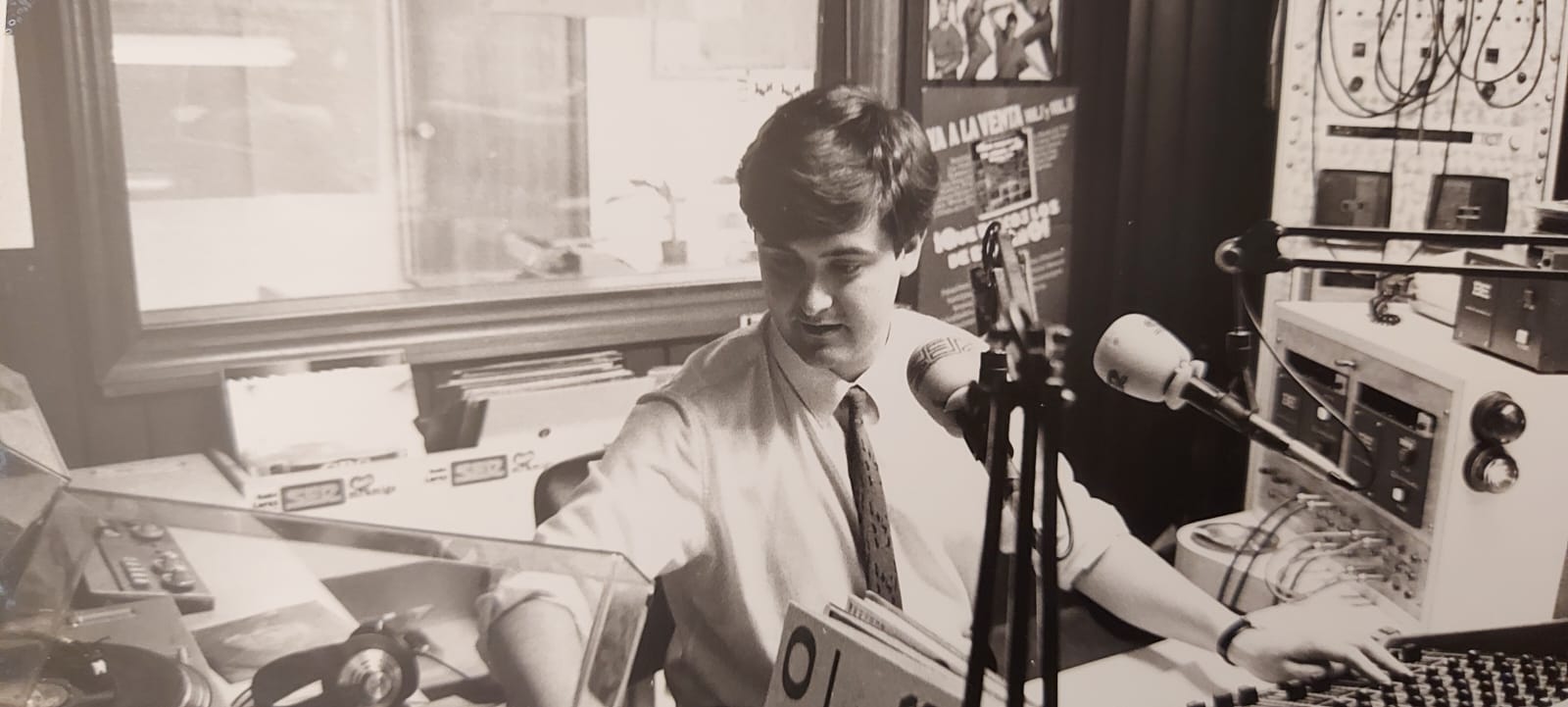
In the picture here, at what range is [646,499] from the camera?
160 centimetres

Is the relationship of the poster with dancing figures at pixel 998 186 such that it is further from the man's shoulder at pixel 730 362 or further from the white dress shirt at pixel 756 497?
the man's shoulder at pixel 730 362

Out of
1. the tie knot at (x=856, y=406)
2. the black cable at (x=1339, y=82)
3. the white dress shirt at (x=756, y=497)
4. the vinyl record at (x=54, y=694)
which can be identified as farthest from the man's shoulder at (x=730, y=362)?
the black cable at (x=1339, y=82)

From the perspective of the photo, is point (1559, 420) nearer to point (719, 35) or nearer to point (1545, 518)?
point (1545, 518)

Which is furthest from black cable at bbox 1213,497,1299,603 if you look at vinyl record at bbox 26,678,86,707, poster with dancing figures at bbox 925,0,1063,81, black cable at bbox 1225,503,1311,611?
vinyl record at bbox 26,678,86,707

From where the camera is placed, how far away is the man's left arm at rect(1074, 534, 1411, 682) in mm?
1731

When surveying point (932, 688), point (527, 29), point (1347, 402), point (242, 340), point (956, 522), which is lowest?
point (932, 688)

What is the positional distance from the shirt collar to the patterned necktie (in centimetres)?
1

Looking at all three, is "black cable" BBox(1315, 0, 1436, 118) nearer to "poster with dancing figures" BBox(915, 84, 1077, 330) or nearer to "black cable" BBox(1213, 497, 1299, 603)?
"poster with dancing figures" BBox(915, 84, 1077, 330)

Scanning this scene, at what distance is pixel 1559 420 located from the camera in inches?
73.6

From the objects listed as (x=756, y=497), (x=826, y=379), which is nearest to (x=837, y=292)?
(x=826, y=379)

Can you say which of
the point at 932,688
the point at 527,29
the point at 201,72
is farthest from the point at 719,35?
the point at 932,688

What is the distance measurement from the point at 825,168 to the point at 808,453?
382 mm

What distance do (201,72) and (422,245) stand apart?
0.30m

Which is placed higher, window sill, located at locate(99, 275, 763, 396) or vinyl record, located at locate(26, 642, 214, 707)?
window sill, located at locate(99, 275, 763, 396)
